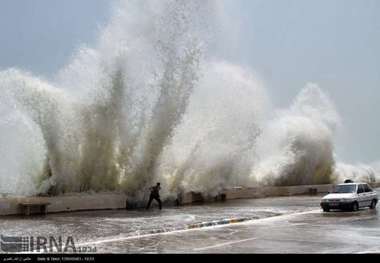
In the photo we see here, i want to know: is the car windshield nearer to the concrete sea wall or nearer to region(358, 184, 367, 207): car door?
region(358, 184, 367, 207): car door

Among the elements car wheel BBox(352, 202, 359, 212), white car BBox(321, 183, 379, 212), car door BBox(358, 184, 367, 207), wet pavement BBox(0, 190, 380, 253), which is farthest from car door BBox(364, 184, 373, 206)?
wet pavement BBox(0, 190, 380, 253)

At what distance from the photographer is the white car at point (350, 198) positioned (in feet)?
64.0

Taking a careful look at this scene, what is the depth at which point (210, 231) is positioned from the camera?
13414 millimetres

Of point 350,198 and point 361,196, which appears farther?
point 361,196

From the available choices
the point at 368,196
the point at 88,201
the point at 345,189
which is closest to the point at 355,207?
the point at 345,189

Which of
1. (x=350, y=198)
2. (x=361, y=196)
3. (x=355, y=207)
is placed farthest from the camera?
(x=361, y=196)

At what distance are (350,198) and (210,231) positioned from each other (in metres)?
8.10

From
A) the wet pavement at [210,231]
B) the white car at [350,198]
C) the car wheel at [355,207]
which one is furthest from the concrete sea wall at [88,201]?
the car wheel at [355,207]

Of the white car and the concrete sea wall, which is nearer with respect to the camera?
the concrete sea wall

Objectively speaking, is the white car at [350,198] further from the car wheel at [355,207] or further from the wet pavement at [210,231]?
the wet pavement at [210,231]

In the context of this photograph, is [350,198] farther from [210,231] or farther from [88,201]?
[88,201]

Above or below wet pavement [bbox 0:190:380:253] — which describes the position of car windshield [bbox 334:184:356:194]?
above

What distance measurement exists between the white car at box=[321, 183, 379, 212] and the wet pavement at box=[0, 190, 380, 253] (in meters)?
0.53

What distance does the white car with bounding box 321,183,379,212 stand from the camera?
768 inches
